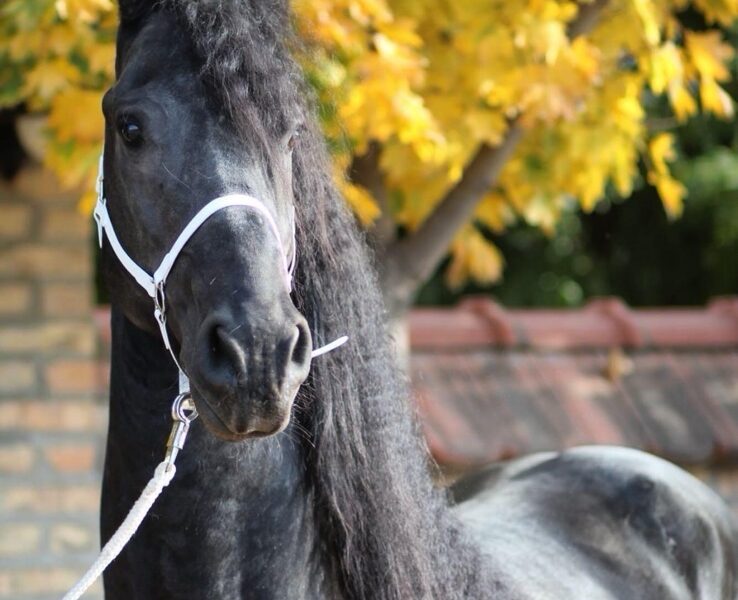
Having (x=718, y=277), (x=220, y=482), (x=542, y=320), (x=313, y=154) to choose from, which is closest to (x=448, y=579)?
(x=220, y=482)

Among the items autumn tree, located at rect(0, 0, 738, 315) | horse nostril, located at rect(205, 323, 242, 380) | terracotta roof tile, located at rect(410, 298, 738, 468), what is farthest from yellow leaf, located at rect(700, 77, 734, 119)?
horse nostril, located at rect(205, 323, 242, 380)

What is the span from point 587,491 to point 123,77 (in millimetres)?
1756

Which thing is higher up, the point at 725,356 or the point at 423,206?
the point at 423,206

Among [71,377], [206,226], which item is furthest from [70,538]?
[206,226]

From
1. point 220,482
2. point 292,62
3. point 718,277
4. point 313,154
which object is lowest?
point 718,277

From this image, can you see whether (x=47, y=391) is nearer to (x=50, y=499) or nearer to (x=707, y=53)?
(x=50, y=499)

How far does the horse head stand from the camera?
73.3 inches

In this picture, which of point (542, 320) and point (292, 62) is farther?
point (542, 320)

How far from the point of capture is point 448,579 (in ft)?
7.57

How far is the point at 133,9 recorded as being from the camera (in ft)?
7.64

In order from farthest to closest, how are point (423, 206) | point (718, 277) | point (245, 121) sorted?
point (718, 277), point (423, 206), point (245, 121)

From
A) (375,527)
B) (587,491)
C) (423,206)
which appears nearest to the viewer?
(375,527)

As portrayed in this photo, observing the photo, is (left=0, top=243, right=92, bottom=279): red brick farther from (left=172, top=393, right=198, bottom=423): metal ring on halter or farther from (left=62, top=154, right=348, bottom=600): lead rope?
(left=172, top=393, right=198, bottom=423): metal ring on halter

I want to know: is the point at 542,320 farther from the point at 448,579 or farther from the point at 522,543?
the point at 448,579
